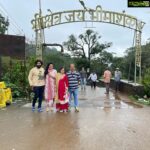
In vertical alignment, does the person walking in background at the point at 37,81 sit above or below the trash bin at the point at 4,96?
above

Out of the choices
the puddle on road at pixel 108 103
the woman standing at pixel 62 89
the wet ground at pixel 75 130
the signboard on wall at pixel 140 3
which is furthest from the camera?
the signboard on wall at pixel 140 3

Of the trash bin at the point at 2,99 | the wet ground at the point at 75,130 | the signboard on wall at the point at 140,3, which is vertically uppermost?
the signboard on wall at the point at 140,3

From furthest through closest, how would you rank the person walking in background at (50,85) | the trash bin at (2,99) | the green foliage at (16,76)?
1. the green foliage at (16,76)
2. the trash bin at (2,99)
3. the person walking in background at (50,85)

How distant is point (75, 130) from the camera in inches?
460

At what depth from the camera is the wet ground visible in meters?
9.74

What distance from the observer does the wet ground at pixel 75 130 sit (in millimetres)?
9741

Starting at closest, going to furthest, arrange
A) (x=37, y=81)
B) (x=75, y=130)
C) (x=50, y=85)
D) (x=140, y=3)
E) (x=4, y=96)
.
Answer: (x=75, y=130) < (x=37, y=81) < (x=50, y=85) < (x=4, y=96) < (x=140, y=3)

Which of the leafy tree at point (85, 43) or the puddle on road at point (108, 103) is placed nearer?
the puddle on road at point (108, 103)

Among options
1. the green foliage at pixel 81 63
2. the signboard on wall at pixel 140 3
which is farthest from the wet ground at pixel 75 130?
the green foliage at pixel 81 63

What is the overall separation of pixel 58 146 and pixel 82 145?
482mm

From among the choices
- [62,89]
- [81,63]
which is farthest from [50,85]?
[81,63]

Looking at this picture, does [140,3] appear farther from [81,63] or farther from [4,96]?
[81,63]

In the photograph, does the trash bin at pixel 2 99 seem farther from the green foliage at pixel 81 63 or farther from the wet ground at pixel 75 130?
the green foliage at pixel 81 63

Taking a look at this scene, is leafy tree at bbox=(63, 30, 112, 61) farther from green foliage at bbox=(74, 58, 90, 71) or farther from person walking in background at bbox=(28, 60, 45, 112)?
person walking in background at bbox=(28, 60, 45, 112)
